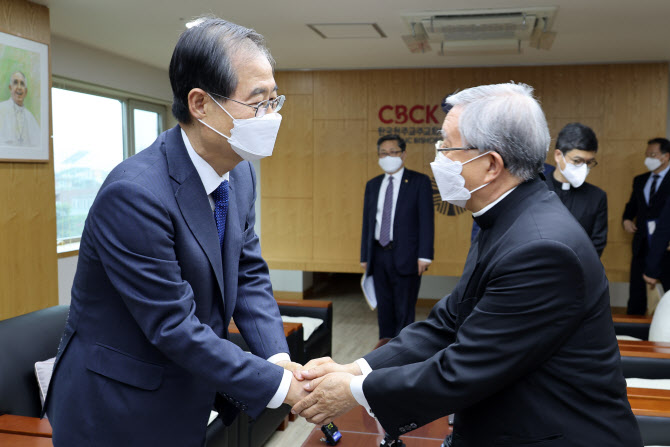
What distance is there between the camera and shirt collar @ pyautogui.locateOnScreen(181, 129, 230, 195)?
153 cm

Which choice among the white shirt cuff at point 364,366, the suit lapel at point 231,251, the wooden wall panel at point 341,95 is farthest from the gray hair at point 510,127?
the wooden wall panel at point 341,95

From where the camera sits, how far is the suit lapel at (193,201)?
1.44 metres

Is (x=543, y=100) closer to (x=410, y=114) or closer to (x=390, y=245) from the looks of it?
(x=410, y=114)

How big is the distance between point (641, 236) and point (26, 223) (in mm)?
5425

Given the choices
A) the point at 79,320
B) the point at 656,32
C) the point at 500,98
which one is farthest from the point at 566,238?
the point at 656,32

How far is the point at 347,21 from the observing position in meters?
4.84

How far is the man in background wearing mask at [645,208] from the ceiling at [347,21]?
1.03m

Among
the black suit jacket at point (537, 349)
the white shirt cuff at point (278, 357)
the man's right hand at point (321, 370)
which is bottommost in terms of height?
the man's right hand at point (321, 370)

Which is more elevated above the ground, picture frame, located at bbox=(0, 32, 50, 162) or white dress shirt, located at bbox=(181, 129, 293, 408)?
picture frame, located at bbox=(0, 32, 50, 162)

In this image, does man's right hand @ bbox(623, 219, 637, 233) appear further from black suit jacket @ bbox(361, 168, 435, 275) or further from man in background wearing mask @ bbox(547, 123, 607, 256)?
black suit jacket @ bbox(361, 168, 435, 275)

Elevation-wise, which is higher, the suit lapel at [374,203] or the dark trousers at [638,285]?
the suit lapel at [374,203]

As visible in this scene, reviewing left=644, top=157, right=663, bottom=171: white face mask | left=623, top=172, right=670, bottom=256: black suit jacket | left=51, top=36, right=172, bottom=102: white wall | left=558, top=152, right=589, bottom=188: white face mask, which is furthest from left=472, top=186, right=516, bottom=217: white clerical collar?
left=644, top=157, right=663, bottom=171: white face mask

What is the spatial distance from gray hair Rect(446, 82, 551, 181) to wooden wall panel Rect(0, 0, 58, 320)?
3704mm

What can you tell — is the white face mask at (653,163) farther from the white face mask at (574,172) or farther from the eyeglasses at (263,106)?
the eyeglasses at (263,106)
